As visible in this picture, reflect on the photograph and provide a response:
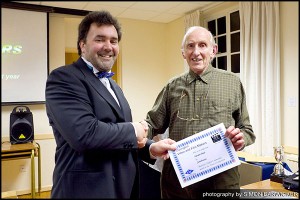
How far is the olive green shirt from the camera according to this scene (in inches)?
46.8

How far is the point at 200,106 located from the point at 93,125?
661 millimetres

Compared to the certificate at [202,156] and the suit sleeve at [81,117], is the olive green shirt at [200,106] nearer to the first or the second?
the certificate at [202,156]

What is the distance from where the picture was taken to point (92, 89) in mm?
734

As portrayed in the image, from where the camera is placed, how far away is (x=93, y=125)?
2.10 feet

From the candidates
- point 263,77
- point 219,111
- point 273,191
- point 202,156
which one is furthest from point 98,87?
point 263,77

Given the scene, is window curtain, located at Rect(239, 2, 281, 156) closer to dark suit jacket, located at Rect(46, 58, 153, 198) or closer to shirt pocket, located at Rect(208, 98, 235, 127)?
shirt pocket, located at Rect(208, 98, 235, 127)

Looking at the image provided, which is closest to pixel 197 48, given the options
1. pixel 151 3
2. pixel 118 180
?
pixel 118 180

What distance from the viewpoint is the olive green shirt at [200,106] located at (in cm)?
119

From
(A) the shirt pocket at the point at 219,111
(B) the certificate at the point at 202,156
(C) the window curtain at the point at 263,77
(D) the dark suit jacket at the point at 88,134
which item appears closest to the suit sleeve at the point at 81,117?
(D) the dark suit jacket at the point at 88,134

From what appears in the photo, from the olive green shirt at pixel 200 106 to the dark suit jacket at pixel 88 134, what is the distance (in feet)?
1.44

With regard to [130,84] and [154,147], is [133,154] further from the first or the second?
[130,84]

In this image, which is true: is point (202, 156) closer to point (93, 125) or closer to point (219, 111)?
point (93, 125)

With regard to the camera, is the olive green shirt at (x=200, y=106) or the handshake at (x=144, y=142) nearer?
the handshake at (x=144, y=142)

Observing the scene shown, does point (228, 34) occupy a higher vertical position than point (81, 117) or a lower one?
higher
